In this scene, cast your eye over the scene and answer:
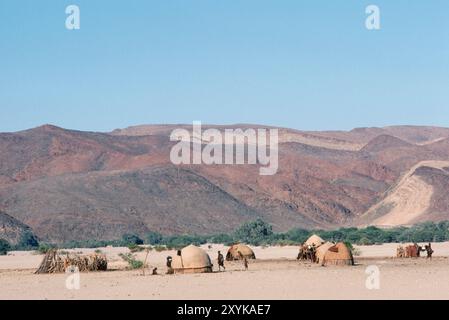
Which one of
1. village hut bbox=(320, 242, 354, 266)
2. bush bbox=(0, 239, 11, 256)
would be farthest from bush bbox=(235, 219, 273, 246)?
village hut bbox=(320, 242, 354, 266)

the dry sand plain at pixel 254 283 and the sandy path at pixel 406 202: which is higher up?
the sandy path at pixel 406 202

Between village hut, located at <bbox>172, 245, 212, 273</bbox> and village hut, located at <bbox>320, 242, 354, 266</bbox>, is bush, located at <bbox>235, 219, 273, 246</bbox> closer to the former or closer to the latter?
village hut, located at <bbox>320, 242, 354, 266</bbox>

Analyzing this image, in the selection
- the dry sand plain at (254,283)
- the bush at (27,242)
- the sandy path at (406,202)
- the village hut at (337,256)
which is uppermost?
the sandy path at (406,202)

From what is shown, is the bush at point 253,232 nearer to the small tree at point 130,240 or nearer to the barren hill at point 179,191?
the small tree at point 130,240

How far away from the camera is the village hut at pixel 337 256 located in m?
40.6

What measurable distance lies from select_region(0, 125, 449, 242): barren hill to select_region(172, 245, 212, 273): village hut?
52642mm

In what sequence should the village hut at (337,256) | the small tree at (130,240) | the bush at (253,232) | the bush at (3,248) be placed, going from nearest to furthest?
1. the village hut at (337,256)
2. the bush at (3,248)
3. the small tree at (130,240)
4. the bush at (253,232)

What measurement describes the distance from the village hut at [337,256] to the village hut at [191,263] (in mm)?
5792

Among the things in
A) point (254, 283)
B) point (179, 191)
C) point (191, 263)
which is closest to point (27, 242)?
point (179, 191)

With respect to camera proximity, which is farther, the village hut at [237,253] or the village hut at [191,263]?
the village hut at [237,253]

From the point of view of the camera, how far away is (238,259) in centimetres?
4791

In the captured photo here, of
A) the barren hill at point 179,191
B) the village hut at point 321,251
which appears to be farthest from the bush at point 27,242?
the village hut at point 321,251

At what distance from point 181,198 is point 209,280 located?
78996 mm

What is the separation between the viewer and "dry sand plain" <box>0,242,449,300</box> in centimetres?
2720
